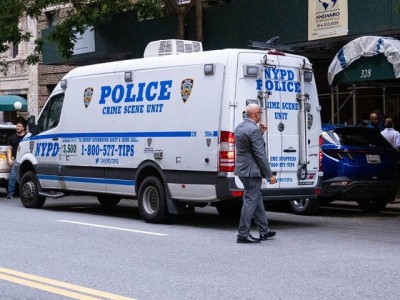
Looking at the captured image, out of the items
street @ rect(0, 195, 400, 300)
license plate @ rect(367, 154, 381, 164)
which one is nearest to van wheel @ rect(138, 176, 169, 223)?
street @ rect(0, 195, 400, 300)

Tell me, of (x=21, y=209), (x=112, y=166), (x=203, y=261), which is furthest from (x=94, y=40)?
(x=203, y=261)

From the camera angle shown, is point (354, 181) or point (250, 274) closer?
point (250, 274)

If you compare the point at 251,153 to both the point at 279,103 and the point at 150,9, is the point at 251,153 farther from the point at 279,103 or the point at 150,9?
the point at 150,9

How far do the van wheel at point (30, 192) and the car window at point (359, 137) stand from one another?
19.7ft

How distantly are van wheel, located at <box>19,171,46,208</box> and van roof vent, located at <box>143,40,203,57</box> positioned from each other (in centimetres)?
372

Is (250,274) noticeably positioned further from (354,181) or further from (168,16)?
(168,16)

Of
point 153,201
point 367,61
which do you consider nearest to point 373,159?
point 367,61

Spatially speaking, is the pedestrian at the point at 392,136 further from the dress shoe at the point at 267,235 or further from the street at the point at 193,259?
the dress shoe at the point at 267,235

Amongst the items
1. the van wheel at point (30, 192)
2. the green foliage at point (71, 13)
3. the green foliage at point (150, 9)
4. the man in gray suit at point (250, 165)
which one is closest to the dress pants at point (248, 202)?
the man in gray suit at point (250, 165)

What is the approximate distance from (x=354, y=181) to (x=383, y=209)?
1813mm

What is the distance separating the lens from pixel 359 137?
52.1ft

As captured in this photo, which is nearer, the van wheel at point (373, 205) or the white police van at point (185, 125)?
the white police van at point (185, 125)

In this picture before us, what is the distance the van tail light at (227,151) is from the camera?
12516 millimetres

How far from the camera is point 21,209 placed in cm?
1709
